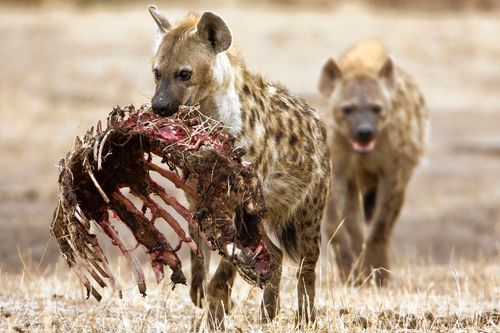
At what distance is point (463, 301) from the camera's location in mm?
5113

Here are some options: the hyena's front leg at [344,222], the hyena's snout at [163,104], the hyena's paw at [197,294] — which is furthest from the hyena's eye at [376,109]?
the hyena's snout at [163,104]

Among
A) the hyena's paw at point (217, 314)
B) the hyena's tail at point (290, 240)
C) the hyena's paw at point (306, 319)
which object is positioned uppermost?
the hyena's tail at point (290, 240)

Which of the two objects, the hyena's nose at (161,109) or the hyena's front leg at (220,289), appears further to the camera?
the hyena's front leg at (220,289)

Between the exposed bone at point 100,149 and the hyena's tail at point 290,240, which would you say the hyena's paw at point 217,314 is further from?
the exposed bone at point 100,149

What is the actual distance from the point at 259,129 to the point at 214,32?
0.44 metres

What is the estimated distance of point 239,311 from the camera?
490cm

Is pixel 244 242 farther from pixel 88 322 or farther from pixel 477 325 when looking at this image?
pixel 477 325

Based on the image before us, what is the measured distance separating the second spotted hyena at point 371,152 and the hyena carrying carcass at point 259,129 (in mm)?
2377

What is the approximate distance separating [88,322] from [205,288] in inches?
19.3

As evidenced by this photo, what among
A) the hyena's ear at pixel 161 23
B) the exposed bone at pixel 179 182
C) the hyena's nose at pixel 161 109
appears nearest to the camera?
the exposed bone at pixel 179 182

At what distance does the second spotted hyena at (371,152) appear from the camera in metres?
7.57

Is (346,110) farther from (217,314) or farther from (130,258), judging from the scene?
(130,258)

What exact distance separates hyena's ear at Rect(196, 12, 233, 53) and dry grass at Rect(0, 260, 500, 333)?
985 millimetres

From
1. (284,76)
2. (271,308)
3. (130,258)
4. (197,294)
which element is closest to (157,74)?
(130,258)
